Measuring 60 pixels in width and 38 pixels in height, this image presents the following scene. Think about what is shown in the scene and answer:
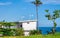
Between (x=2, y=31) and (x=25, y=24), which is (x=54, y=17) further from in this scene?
(x=2, y=31)

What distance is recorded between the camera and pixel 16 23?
34.0 feet

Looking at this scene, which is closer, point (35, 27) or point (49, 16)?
point (49, 16)

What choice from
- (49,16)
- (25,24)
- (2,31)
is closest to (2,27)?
(2,31)

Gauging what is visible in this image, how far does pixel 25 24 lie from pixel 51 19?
66.3 inches

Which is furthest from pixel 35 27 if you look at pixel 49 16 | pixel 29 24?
pixel 49 16

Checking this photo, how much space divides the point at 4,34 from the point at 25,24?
1.52m

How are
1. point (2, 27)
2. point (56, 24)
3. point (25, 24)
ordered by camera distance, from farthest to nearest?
point (25, 24) < point (2, 27) < point (56, 24)

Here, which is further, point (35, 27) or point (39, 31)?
point (35, 27)

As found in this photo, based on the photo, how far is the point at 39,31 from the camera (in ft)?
31.9

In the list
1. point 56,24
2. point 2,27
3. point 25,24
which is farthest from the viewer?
point 25,24

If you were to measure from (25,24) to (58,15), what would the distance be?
1.95 m

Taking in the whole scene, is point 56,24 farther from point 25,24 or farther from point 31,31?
point 25,24

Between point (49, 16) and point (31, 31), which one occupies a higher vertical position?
point (49, 16)

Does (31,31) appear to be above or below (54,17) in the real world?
below
